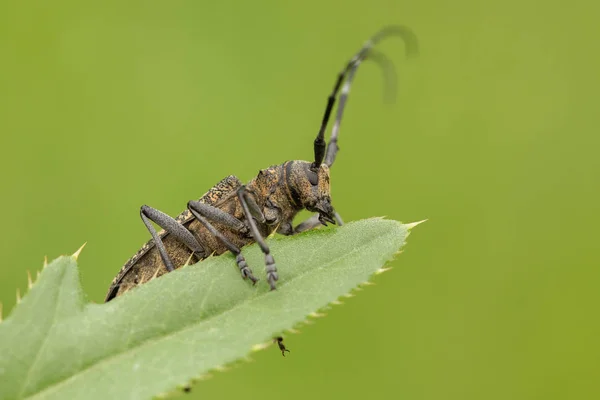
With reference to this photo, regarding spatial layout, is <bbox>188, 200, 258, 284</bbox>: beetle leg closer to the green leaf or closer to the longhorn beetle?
the longhorn beetle

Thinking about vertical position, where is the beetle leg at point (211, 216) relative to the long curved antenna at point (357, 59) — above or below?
below

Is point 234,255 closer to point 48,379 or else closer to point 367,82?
point 48,379

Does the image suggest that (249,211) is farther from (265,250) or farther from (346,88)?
(346,88)

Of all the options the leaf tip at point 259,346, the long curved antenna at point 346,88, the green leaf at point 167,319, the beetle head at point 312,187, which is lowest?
the leaf tip at point 259,346

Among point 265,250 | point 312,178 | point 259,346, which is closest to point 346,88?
point 312,178

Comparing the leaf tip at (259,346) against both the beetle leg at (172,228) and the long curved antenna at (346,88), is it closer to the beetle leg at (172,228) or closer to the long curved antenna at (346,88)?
the beetle leg at (172,228)

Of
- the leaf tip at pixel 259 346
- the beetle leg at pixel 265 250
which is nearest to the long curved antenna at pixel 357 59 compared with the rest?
the beetle leg at pixel 265 250

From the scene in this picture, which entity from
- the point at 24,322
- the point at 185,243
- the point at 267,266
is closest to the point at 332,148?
the point at 185,243

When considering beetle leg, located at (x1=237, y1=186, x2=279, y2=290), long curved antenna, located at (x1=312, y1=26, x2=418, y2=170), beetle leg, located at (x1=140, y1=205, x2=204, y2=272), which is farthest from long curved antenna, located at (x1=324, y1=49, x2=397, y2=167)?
beetle leg, located at (x1=140, y1=205, x2=204, y2=272)
